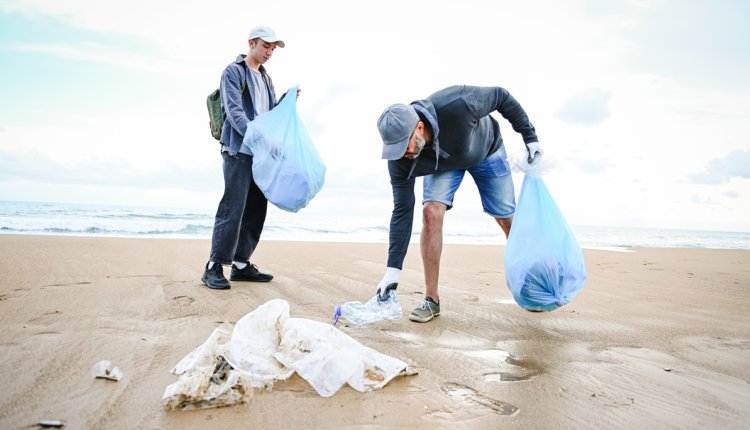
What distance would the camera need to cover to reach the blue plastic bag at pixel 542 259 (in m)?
2.33

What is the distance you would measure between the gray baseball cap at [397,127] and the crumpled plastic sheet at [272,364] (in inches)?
37.8

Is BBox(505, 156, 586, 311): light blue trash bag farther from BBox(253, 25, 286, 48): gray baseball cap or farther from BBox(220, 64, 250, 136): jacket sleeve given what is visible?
BBox(253, 25, 286, 48): gray baseball cap

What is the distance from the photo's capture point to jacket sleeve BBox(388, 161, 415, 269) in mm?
2758

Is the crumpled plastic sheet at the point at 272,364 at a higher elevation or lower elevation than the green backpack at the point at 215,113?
lower

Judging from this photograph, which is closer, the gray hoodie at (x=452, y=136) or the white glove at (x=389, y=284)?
the gray hoodie at (x=452, y=136)

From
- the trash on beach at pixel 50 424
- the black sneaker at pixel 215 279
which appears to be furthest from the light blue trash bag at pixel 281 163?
the trash on beach at pixel 50 424

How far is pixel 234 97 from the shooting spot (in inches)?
123

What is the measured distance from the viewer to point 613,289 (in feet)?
12.9

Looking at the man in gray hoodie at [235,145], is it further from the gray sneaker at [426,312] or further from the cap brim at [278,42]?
the gray sneaker at [426,312]

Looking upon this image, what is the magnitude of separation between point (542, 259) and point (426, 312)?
28.6 inches

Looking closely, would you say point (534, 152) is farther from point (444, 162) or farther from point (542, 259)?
point (542, 259)

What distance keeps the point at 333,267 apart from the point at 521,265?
2.43 meters

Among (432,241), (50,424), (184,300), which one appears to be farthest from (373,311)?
(50,424)

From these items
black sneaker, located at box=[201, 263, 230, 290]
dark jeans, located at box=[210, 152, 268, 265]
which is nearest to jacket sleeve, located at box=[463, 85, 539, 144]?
dark jeans, located at box=[210, 152, 268, 265]
